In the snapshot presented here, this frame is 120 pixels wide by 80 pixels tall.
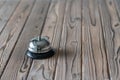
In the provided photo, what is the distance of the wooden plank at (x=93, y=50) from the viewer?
1.81 meters

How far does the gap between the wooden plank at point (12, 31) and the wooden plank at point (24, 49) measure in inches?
1.6

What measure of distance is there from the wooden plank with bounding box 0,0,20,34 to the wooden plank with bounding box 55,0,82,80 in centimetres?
58

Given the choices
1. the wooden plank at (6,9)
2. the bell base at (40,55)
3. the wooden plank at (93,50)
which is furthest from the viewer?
the wooden plank at (6,9)

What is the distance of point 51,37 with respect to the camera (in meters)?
2.41

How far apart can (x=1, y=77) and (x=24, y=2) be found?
1835mm

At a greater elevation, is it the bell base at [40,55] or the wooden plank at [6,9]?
the wooden plank at [6,9]

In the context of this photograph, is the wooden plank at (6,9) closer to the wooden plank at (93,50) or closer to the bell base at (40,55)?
the bell base at (40,55)

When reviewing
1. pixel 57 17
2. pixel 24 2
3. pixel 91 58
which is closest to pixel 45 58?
pixel 91 58

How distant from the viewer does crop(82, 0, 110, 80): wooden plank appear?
181cm

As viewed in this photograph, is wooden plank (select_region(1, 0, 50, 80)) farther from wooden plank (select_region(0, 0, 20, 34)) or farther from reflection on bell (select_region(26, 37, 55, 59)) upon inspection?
wooden plank (select_region(0, 0, 20, 34))

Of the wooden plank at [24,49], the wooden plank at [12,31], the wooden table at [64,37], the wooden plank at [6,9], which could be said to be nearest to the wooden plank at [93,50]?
the wooden table at [64,37]

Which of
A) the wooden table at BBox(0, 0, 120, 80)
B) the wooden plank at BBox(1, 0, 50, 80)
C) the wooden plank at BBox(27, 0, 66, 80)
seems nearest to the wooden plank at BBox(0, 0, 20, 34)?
the wooden table at BBox(0, 0, 120, 80)

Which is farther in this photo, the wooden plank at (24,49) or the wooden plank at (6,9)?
the wooden plank at (6,9)

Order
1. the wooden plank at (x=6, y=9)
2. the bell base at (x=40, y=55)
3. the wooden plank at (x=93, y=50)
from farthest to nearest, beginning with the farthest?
the wooden plank at (x=6, y=9), the bell base at (x=40, y=55), the wooden plank at (x=93, y=50)
